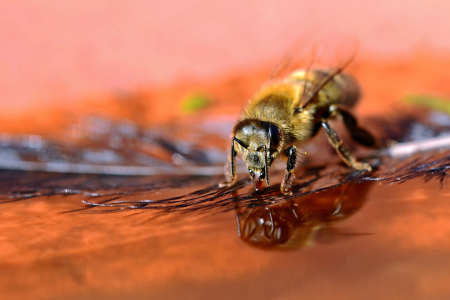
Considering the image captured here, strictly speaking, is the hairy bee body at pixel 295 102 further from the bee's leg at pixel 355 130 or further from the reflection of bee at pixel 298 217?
the reflection of bee at pixel 298 217

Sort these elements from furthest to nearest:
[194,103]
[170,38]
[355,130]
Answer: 1. [170,38]
2. [194,103]
3. [355,130]

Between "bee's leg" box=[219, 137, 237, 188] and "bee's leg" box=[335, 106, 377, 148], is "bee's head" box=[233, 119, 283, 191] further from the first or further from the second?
"bee's leg" box=[335, 106, 377, 148]

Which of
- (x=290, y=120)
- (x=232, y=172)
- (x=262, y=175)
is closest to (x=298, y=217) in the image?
(x=262, y=175)

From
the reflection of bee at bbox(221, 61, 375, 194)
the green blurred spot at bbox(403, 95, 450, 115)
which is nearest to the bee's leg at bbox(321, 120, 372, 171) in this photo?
the reflection of bee at bbox(221, 61, 375, 194)

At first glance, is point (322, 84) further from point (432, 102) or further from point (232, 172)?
point (432, 102)

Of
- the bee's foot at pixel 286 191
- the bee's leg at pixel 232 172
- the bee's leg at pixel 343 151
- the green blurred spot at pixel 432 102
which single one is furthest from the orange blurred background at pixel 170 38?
the bee's foot at pixel 286 191

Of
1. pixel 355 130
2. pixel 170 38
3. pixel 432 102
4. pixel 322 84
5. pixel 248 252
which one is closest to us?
pixel 248 252

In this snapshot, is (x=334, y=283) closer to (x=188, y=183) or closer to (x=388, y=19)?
(x=188, y=183)
